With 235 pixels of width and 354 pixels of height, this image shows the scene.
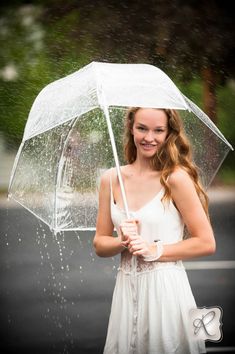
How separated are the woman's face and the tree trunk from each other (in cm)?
892

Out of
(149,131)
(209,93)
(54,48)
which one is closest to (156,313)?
(149,131)

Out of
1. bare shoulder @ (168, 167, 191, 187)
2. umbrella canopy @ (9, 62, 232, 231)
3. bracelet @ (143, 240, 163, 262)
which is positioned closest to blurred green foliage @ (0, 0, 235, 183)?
umbrella canopy @ (9, 62, 232, 231)

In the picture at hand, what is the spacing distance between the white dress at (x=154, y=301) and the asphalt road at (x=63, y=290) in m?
2.20

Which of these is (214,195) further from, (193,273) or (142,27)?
(193,273)

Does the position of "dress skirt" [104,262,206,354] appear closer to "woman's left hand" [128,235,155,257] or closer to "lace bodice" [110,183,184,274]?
"lace bodice" [110,183,184,274]

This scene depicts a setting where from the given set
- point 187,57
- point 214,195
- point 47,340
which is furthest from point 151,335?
point 214,195

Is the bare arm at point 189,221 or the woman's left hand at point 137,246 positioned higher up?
the bare arm at point 189,221

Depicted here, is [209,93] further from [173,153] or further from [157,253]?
[157,253]

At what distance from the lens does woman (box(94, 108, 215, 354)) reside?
108 inches

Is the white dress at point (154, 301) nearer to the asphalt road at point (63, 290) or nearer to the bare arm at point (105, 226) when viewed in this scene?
the bare arm at point (105, 226)

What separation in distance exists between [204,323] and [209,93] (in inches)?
354

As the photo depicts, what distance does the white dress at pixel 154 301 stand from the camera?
276 cm

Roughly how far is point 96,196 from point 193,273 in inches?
164

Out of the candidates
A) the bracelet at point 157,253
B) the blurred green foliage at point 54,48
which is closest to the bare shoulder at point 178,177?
the bracelet at point 157,253
